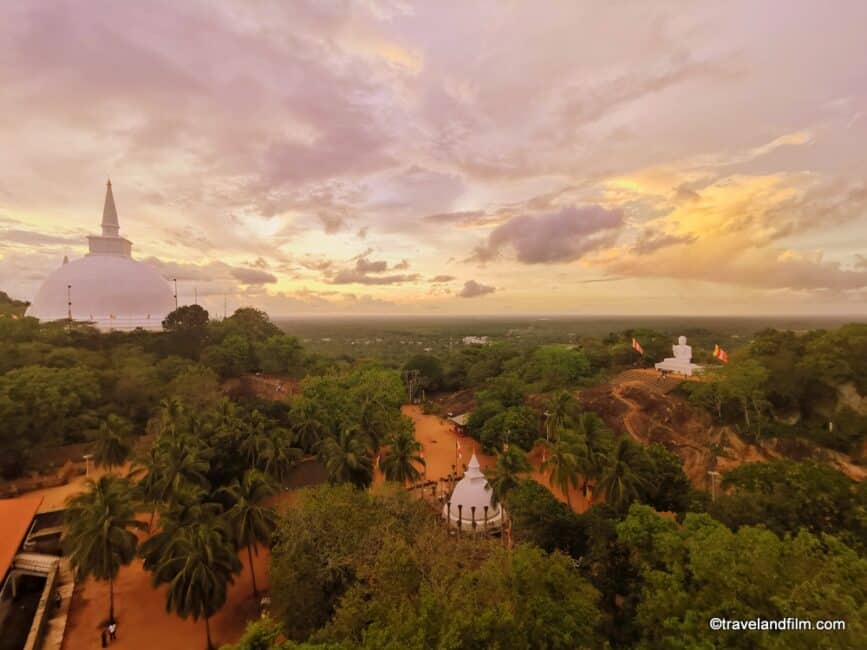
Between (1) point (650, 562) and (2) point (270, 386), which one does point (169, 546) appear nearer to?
(1) point (650, 562)

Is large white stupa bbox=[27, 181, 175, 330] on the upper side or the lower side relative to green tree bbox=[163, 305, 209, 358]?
upper

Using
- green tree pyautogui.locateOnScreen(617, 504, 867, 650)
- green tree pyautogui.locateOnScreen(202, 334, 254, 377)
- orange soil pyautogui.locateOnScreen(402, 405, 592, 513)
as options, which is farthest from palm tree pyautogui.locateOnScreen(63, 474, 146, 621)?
green tree pyautogui.locateOnScreen(202, 334, 254, 377)

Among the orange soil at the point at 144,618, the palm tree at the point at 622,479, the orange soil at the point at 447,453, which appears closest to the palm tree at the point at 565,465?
the palm tree at the point at 622,479

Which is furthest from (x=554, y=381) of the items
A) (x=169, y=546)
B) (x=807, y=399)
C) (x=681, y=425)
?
(x=169, y=546)

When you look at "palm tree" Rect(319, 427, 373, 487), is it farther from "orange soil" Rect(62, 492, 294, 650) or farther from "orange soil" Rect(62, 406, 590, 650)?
"orange soil" Rect(62, 492, 294, 650)

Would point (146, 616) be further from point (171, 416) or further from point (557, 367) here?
point (557, 367)

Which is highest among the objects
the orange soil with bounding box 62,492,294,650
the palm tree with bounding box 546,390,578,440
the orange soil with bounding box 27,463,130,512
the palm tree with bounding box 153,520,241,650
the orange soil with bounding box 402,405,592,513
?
the palm tree with bounding box 546,390,578,440

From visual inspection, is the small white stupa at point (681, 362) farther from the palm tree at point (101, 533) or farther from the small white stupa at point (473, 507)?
the palm tree at point (101, 533)

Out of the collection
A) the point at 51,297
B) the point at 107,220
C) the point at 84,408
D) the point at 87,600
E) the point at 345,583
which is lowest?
the point at 87,600

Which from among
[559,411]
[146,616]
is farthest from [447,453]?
[146,616]
